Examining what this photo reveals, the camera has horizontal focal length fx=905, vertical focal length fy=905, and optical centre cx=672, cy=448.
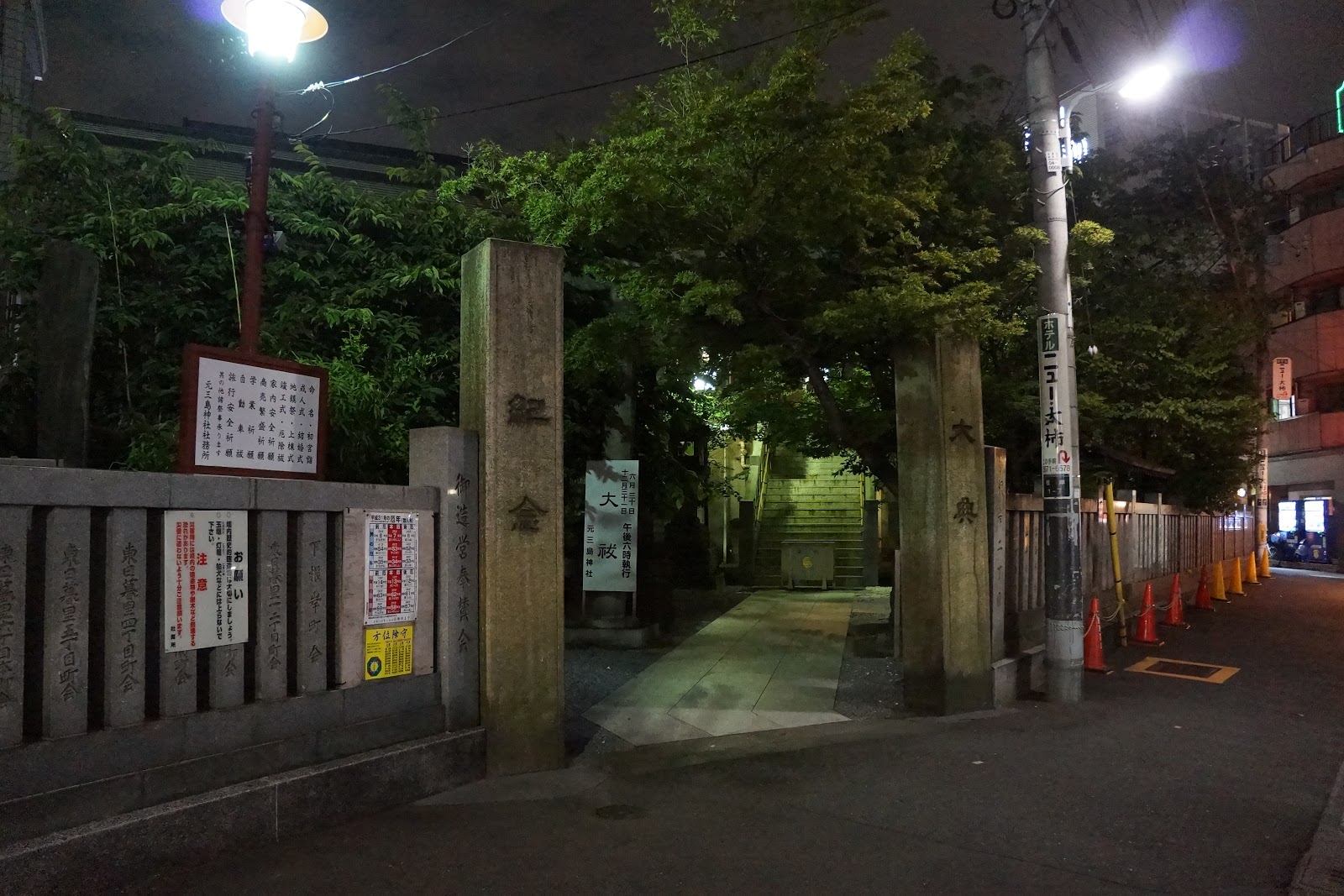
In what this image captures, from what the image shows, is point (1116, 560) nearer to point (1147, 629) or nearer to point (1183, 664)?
point (1147, 629)

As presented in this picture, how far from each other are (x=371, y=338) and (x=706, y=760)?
8.28 metres

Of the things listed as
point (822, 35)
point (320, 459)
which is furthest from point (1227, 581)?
point (320, 459)

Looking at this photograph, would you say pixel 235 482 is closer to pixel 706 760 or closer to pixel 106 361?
pixel 706 760

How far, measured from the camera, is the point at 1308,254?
35906 mm

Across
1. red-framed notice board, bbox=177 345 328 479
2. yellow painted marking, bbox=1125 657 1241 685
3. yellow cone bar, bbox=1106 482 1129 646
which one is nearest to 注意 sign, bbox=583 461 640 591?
red-framed notice board, bbox=177 345 328 479

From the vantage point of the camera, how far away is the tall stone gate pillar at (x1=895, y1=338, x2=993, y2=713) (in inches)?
367

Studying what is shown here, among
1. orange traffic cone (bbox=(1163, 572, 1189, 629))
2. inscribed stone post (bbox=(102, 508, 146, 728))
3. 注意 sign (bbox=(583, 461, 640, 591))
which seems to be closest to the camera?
inscribed stone post (bbox=(102, 508, 146, 728))

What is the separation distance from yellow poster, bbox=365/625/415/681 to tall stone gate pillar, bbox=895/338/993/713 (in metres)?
5.24

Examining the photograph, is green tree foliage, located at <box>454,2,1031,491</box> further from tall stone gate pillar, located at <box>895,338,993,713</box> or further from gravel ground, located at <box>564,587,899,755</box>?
gravel ground, located at <box>564,587,899,755</box>

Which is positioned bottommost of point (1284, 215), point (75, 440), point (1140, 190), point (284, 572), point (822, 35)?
point (284, 572)

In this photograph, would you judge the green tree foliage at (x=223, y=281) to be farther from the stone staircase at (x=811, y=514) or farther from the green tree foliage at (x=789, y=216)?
the stone staircase at (x=811, y=514)

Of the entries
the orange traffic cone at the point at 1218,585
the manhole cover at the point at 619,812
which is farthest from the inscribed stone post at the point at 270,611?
the orange traffic cone at the point at 1218,585

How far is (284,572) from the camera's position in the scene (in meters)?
5.93

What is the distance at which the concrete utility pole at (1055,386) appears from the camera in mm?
9914
